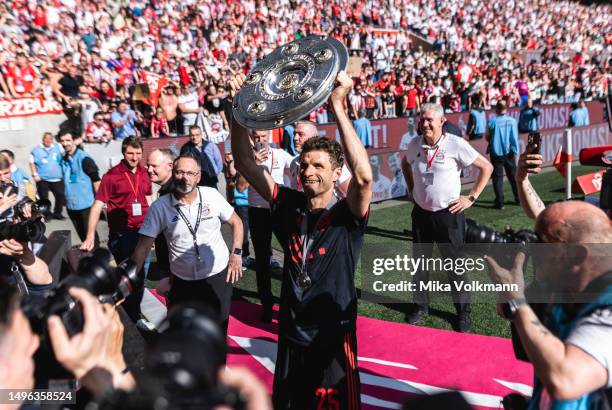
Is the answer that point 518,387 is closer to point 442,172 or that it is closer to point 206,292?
point 442,172

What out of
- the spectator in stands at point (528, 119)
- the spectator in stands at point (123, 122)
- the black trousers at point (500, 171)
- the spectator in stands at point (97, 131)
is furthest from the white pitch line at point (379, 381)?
the spectator in stands at point (528, 119)

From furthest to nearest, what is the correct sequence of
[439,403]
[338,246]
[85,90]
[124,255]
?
[85,90], [124,255], [338,246], [439,403]

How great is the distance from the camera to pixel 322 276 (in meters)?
3.15

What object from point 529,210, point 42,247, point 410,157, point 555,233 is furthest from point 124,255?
point 555,233

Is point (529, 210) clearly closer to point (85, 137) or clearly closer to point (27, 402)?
point (27, 402)

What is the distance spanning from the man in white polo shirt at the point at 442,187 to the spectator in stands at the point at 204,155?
182 inches

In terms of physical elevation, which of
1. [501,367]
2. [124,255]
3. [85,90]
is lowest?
[501,367]

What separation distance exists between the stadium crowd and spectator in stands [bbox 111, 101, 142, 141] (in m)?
0.03

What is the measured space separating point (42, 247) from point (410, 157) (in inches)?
152

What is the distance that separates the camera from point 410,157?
233 inches

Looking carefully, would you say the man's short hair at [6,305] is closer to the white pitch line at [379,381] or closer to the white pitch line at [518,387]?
the white pitch line at [379,381]

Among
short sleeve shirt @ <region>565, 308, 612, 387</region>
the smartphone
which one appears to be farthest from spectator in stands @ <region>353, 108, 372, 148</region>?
short sleeve shirt @ <region>565, 308, 612, 387</region>

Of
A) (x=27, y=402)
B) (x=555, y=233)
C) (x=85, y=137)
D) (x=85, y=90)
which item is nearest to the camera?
(x=27, y=402)

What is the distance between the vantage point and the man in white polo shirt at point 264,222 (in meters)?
6.04
